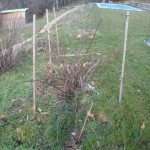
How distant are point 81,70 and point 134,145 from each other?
5.22 feet

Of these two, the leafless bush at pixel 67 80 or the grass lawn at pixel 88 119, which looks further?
the leafless bush at pixel 67 80

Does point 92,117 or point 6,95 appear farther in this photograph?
point 6,95

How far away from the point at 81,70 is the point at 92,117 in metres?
0.91

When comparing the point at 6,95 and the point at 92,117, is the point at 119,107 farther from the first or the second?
the point at 6,95

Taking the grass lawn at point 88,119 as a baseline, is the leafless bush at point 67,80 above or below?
above

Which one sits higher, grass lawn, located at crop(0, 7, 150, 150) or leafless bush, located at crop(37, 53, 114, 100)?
leafless bush, located at crop(37, 53, 114, 100)

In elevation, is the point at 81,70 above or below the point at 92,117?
above

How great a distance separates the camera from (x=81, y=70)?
4730 millimetres

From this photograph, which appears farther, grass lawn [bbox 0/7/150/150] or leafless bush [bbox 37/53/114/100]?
leafless bush [bbox 37/53/114/100]

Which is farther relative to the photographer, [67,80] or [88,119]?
[67,80]

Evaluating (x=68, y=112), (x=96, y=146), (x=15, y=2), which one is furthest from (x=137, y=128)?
(x=15, y=2)

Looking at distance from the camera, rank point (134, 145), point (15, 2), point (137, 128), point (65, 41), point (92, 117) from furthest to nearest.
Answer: point (15, 2) < point (65, 41) < point (92, 117) < point (137, 128) < point (134, 145)

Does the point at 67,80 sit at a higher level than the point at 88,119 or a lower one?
higher

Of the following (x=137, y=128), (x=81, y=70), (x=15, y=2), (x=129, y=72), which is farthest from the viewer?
(x=15, y=2)
